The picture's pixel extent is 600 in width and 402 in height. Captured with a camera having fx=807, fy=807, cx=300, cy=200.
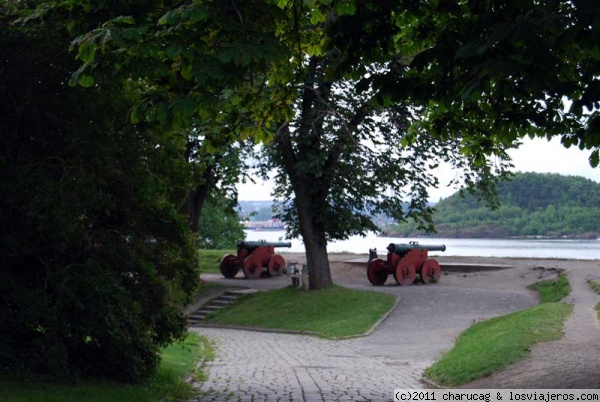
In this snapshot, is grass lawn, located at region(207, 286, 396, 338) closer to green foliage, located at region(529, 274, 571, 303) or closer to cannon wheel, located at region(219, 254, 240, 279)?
green foliage, located at region(529, 274, 571, 303)

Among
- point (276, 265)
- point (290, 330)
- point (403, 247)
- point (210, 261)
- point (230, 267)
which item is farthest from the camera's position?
point (210, 261)

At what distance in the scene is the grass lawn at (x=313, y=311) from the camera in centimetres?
2431

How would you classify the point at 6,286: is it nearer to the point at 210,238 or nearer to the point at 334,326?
the point at 334,326

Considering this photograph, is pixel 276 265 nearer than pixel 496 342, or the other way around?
pixel 496 342

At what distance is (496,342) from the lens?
15.6m

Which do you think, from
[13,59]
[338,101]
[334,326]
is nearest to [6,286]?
[13,59]

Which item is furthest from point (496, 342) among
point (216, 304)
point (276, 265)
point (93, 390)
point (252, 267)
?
point (276, 265)

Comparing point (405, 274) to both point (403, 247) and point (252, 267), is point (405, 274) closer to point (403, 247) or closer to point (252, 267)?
point (403, 247)

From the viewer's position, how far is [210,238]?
60312 mm

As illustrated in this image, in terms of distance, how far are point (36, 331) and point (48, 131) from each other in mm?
2786

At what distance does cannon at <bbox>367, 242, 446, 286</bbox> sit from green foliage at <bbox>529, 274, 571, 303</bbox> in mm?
4387

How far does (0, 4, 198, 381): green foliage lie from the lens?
34.6 ft

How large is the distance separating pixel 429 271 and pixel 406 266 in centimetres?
109

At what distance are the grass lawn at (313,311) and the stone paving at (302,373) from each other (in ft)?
7.07
